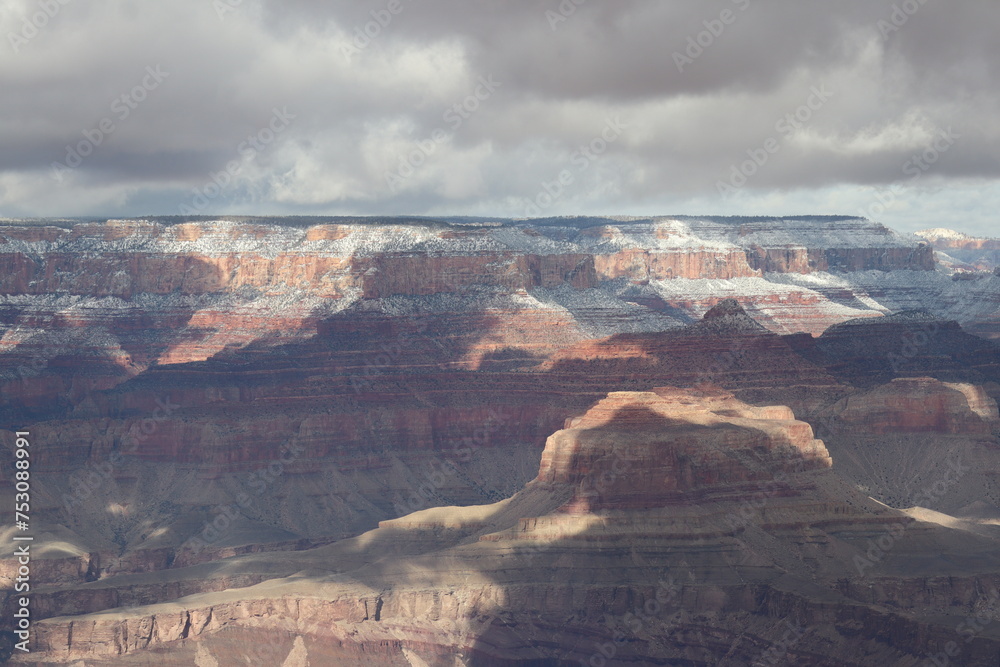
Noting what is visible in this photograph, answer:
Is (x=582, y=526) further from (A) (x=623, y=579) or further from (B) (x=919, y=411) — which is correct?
(B) (x=919, y=411)

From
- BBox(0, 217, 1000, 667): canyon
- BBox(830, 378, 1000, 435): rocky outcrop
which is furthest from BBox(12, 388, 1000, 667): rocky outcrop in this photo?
BBox(830, 378, 1000, 435): rocky outcrop

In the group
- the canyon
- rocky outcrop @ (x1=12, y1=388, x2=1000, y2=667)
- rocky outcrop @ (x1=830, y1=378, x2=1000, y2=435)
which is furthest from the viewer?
rocky outcrop @ (x1=830, y1=378, x2=1000, y2=435)

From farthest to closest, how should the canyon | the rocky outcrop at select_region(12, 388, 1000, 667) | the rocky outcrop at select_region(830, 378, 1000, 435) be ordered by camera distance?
the rocky outcrop at select_region(830, 378, 1000, 435), the canyon, the rocky outcrop at select_region(12, 388, 1000, 667)

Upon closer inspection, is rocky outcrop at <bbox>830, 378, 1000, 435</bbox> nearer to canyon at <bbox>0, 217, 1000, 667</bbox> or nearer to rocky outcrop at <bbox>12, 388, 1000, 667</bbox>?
canyon at <bbox>0, 217, 1000, 667</bbox>

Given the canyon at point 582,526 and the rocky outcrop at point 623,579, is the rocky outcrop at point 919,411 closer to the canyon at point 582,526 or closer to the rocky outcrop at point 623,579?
the canyon at point 582,526

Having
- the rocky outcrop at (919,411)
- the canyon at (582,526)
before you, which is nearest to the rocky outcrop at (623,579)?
the canyon at (582,526)

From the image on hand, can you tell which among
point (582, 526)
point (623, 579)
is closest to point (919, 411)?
point (582, 526)

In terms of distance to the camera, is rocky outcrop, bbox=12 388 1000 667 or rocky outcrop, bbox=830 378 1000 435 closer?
rocky outcrop, bbox=12 388 1000 667

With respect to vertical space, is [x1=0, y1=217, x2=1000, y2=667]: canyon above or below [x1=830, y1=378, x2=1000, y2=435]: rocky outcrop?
below

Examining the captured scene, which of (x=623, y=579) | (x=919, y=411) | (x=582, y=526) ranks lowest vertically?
(x=623, y=579)

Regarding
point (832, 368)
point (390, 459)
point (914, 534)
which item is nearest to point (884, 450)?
point (832, 368)

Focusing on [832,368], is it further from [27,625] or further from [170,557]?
[27,625]
